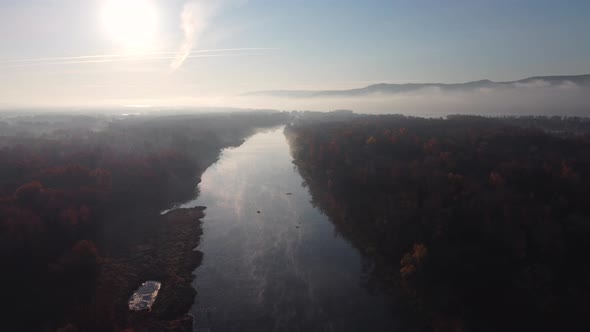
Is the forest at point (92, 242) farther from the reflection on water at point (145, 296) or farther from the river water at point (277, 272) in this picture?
the river water at point (277, 272)

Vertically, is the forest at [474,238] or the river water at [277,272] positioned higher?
the forest at [474,238]

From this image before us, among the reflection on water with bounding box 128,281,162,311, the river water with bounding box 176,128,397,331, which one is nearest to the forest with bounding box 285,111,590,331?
the river water with bounding box 176,128,397,331

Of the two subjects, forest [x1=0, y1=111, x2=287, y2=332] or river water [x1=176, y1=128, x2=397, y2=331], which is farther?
forest [x1=0, y1=111, x2=287, y2=332]

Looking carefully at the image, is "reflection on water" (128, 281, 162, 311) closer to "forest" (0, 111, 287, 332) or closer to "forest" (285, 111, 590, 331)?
"forest" (0, 111, 287, 332)

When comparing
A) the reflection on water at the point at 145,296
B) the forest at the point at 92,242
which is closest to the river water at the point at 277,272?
the forest at the point at 92,242

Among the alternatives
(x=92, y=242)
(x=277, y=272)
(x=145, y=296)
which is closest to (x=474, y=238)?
(x=277, y=272)

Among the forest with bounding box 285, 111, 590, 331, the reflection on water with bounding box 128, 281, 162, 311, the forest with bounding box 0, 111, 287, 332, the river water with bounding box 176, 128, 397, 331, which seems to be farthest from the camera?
the reflection on water with bounding box 128, 281, 162, 311

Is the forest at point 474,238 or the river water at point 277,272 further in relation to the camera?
the river water at point 277,272

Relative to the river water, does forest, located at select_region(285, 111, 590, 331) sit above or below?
above

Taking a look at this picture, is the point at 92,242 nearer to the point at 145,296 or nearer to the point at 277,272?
the point at 145,296
